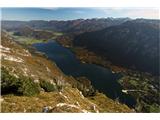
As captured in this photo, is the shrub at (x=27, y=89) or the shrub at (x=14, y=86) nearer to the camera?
the shrub at (x=14, y=86)

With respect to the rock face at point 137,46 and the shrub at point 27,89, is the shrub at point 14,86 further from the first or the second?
the rock face at point 137,46

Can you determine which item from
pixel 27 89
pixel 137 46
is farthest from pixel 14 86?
pixel 137 46

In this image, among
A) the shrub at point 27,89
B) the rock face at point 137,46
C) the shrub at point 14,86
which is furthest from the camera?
the rock face at point 137,46

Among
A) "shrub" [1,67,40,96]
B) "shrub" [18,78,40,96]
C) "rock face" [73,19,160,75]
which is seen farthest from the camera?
"rock face" [73,19,160,75]

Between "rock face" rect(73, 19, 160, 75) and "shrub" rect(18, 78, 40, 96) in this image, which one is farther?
"rock face" rect(73, 19, 160, 75)

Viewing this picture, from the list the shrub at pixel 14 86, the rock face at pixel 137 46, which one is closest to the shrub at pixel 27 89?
the shrub at pixel 14 86

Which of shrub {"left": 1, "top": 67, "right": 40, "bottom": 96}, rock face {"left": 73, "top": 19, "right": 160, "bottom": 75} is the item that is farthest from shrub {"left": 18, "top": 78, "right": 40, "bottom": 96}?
rock face {"left": 73, "top": 19, "right": 160, "bottom": 75}

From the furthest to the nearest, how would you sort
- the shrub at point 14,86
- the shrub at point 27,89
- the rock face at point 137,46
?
the rock face at point 137,46 < the shrub at point 27,89 < the shrub at point 14,86

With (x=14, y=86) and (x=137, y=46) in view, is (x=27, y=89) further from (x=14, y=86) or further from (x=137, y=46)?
(x=137, y=46)

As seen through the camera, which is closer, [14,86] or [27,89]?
[14,86]

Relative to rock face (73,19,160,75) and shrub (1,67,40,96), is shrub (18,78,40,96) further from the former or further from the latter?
rock face (73,19,160,75)
